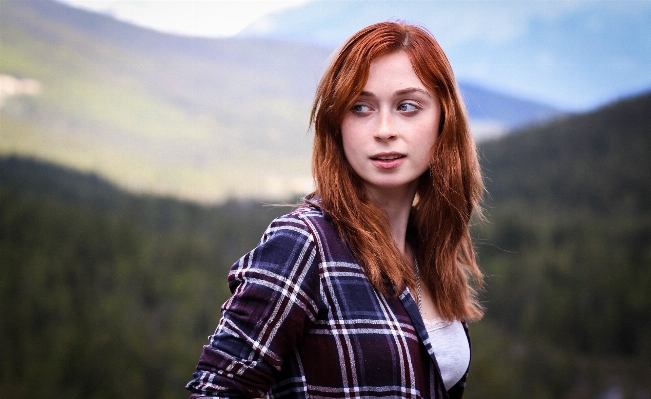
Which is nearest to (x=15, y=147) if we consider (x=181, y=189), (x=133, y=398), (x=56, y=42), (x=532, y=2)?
(x=56, y=42)

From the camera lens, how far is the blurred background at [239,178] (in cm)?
341

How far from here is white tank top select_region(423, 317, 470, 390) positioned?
1094 millimetres

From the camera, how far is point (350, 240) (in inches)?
40.3

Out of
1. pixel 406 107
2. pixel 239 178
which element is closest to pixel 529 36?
pixel 239 178

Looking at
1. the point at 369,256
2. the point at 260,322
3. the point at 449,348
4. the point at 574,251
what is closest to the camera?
the point at 260,322

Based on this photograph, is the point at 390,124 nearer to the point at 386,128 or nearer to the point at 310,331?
the point at 386,128

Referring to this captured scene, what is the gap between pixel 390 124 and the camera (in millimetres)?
1059

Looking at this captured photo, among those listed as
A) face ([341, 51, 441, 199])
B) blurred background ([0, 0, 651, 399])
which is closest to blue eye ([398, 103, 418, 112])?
face ([341, 51, 441, 199])

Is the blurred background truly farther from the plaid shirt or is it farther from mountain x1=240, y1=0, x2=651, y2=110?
the plaid shirt

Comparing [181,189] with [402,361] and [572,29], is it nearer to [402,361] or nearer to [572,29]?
[572,29]

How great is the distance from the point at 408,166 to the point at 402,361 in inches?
12.4

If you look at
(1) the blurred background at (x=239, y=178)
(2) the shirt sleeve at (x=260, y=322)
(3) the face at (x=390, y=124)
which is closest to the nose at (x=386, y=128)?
(3) the face at (x=390, y=124)

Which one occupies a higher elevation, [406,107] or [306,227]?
[406,107]

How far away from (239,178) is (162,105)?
58 cm
